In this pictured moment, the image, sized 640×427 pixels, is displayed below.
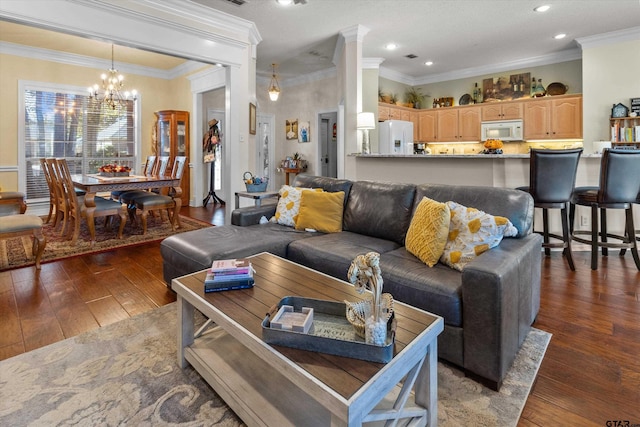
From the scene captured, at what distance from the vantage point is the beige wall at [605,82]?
202 inches

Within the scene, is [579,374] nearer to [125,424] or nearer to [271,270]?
[271,270]

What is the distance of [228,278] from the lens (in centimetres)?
168

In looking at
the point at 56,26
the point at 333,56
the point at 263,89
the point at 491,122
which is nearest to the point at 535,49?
the point at 491,122

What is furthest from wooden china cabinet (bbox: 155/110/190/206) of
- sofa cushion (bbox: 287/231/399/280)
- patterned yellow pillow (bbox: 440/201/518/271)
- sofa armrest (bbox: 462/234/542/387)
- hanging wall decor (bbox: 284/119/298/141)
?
sofa armrest (bbox: 462/234/542/387)

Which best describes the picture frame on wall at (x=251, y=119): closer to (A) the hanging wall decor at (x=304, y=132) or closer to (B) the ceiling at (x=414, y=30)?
(B) the ceiling at (x=414, y=30)

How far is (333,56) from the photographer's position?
6.17 meters

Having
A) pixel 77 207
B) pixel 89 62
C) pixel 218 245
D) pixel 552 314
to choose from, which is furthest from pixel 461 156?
pixel 89 62

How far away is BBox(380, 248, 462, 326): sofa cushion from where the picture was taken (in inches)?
66.8

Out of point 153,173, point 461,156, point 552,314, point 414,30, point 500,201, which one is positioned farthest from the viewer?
point 153,173

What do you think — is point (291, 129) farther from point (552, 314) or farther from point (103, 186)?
point (552, 314)

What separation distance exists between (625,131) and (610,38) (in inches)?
56.1

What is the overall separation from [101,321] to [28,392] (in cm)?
72

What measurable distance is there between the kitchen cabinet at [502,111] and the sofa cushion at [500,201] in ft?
17.5

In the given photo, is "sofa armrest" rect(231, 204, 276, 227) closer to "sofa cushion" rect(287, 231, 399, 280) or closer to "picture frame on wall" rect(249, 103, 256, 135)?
"sofa cushion" rect(287, 231, 399, 280)
